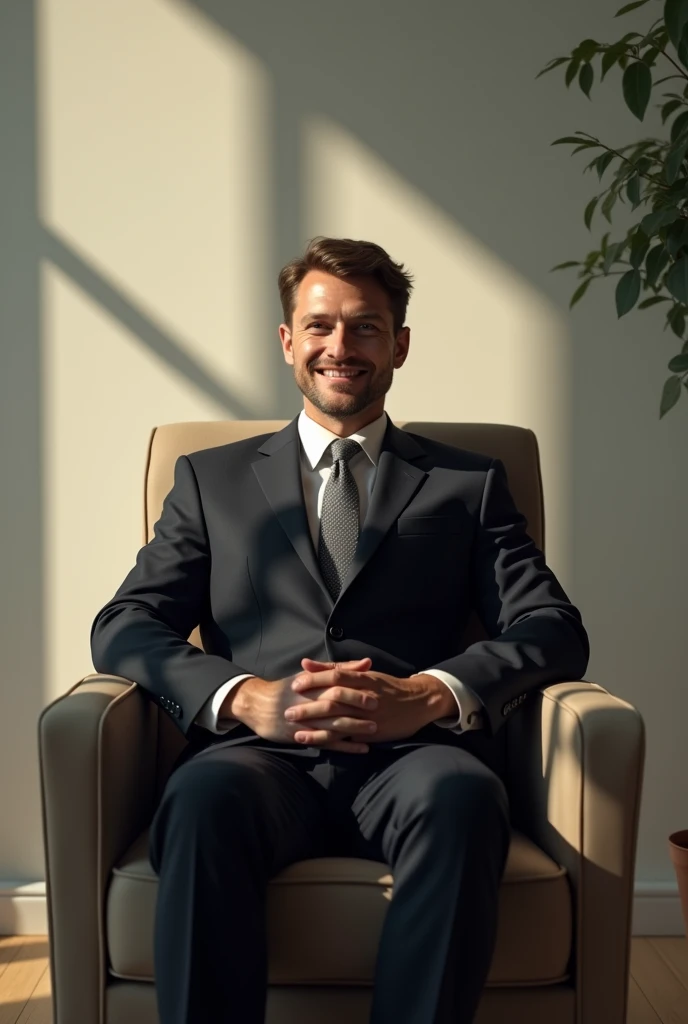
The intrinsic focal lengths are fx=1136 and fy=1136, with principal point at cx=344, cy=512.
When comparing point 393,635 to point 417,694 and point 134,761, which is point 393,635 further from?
point 134,761

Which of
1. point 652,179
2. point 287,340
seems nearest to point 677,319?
point 652,179

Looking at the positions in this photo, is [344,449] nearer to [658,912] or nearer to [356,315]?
[356,315]

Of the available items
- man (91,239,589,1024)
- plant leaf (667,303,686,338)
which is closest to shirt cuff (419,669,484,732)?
man (91,239,589,1024)

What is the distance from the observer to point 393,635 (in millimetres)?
1984

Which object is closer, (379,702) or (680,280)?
(379,702)

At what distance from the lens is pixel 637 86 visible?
2.09 m

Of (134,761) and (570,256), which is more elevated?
(570,256)

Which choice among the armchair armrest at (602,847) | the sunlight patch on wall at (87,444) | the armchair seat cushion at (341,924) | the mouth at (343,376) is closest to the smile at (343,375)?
the mouth at (343,376)

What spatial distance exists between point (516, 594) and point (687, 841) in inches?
32.6

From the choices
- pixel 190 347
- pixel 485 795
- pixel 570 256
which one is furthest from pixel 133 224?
pixel 485 795

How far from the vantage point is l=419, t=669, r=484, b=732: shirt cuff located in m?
1.80

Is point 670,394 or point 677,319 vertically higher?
point 677,319

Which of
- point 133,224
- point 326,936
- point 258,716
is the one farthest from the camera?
point 133,224

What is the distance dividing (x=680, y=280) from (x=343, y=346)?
64cm
